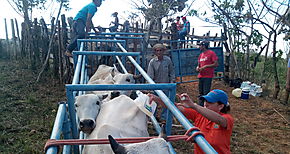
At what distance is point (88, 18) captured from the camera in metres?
5.89

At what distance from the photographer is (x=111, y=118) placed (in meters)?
2.27

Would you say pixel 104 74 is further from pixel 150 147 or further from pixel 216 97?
pixel 150 147

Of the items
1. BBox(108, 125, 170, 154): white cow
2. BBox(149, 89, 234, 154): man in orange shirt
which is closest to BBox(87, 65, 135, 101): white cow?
BBox(149, 89, 234, 154): man in orange shirt

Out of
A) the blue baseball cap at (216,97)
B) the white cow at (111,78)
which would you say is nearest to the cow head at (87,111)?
the blue baseball cap at (216,97)

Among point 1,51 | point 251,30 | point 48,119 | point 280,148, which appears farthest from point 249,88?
point 1,51

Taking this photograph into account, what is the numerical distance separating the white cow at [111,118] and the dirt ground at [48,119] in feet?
6.28

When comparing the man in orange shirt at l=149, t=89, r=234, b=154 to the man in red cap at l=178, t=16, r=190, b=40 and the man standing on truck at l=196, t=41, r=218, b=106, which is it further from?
the man in red cap at l=178, t=16, r=190, b=40

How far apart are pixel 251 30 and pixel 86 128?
301 inches

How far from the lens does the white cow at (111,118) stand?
2.05 meters

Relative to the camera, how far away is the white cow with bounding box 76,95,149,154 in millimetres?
2055

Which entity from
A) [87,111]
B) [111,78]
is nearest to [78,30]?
[111,78]

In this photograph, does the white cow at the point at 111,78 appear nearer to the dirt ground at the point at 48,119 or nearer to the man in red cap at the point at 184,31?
the dirt ground at the point at 48,119

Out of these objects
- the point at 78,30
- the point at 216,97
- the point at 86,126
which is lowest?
the point at 86,126

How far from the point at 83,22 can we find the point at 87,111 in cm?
424
